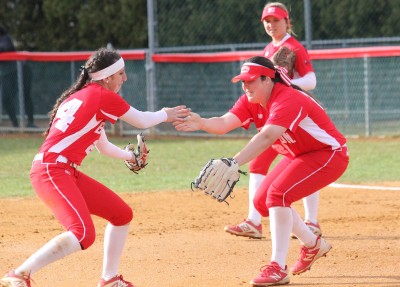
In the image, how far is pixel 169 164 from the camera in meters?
13.8

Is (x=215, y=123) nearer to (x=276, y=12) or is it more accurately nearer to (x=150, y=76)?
(x=276, y=12)

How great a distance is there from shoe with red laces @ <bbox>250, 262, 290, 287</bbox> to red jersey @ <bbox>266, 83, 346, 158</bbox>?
0.85m

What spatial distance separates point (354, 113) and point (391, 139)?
867mm

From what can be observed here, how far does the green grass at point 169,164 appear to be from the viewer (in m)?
12.0

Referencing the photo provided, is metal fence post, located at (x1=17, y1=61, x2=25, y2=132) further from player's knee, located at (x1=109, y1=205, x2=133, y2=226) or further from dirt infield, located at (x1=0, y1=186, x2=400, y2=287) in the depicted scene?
player's knee, located at (x1=109, y1=205, x2=133, y2=226)

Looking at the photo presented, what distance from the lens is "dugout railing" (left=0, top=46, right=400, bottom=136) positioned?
53.3 ft

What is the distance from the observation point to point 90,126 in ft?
20.7

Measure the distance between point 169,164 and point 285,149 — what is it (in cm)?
682

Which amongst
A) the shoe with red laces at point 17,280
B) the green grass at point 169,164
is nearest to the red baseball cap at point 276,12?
the green grass at point 169,164

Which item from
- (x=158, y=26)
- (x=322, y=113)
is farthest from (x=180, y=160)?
(x=322, y=113)

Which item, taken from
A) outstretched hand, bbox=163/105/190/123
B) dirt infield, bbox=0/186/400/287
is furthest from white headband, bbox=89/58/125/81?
dirt infield, bbox=0/186/400/287

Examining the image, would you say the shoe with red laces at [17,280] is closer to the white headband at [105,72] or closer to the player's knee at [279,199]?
the white headband at [105,72]

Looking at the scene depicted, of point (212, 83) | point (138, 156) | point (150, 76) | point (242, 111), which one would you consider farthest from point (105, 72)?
point (212, 83)

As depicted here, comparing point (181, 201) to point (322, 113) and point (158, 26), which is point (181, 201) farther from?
point (158, 26)
